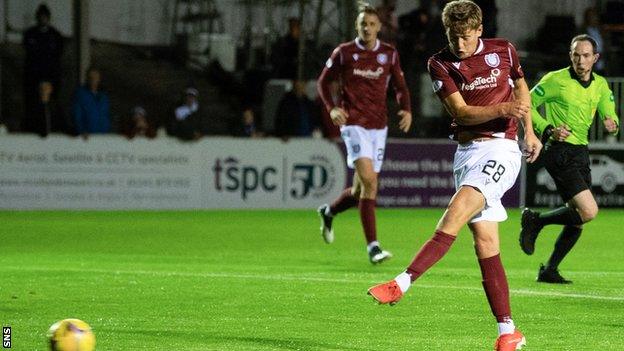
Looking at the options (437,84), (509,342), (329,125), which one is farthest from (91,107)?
(509,342)

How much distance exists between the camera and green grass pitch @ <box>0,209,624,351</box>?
8.93 m

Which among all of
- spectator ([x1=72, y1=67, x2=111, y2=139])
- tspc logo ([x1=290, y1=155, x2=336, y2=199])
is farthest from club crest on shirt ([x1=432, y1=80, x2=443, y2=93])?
tspc logo ([x1=290, y1=155, x2=336, y2=199])

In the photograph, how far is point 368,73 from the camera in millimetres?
14641

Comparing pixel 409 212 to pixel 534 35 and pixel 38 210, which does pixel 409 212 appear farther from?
pixel 534 35

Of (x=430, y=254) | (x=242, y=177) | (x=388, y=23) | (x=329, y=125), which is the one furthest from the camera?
(x=388, y=23)

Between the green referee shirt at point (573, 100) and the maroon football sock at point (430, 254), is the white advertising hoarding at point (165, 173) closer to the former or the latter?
the green referee shirt at point (573, 100)

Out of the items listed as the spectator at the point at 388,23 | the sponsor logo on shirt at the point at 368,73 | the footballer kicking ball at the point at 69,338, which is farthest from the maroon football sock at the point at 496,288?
the spectator at the point at 388,23

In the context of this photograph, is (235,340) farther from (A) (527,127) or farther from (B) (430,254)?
(A) (527,127)

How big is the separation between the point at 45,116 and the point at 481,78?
14289mm

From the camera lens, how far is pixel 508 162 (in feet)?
28.4

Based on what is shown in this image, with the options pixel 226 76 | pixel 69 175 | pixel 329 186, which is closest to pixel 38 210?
pixel 69 175

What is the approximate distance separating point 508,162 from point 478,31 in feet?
2.64

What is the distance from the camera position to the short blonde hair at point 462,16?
27.6ft

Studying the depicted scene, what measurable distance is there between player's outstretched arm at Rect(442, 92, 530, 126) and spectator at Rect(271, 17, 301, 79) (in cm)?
1727
